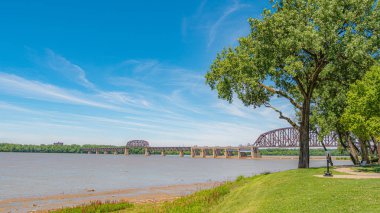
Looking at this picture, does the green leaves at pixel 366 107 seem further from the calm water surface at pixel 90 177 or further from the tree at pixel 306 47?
the calm water surface at pixel 90 177

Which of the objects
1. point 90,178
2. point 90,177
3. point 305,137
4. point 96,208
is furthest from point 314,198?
point 90,177

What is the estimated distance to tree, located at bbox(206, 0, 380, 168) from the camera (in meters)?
27.9

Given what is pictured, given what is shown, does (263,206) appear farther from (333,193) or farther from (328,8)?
(328,8)

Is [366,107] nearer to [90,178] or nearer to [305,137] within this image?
[305,137]

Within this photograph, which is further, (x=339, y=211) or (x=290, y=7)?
(x=290, y=7)

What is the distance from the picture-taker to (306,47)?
2812 cm

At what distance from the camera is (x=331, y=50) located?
2802 centimetres

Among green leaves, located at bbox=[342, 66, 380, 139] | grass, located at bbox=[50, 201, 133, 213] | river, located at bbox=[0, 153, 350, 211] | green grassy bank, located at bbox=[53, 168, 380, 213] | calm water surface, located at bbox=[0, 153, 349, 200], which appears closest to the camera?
green grassy bank, located at bbox=[53, 168, 380, 213]

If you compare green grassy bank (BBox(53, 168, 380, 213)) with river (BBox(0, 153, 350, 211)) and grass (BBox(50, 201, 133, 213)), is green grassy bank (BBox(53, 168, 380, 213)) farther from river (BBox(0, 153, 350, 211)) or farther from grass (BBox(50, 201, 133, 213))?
river (BBox(0, 153, 350, 211))

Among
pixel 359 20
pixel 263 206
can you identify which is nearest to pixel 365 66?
pixel 359 20

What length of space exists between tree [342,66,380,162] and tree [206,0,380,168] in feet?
7.51

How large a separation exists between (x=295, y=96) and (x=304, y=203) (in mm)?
30157

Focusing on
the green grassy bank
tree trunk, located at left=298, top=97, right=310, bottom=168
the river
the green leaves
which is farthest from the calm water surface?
the green leaves

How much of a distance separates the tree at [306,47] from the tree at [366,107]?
7.51ft
